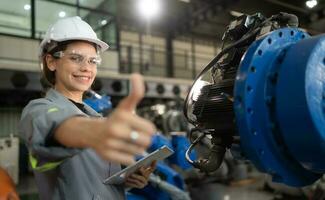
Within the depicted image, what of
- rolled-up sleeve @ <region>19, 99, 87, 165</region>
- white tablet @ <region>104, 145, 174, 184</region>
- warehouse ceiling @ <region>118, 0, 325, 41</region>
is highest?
warehouse ceiling @ <region>118, 0, 325, 41</region>

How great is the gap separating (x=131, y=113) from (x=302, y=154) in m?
0.63

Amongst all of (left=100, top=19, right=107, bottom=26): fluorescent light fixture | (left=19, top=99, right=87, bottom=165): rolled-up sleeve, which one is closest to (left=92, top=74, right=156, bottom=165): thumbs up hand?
(left=19, top=99, right=87, bottom=165): rolled-up sleeve

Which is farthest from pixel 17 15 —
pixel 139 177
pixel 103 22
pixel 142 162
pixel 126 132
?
pixel 126 132

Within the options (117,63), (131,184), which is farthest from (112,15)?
(131,184)

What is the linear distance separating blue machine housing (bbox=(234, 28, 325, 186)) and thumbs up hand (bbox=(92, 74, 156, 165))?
1.43 ft

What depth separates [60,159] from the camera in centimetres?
85

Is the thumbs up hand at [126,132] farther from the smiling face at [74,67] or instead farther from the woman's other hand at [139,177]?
the woman's other hand at [139,177]

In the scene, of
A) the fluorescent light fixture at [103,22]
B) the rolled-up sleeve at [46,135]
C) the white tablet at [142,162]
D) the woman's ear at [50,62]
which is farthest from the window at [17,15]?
the rolled-up sleeve at [46,135]

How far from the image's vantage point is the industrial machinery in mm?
922

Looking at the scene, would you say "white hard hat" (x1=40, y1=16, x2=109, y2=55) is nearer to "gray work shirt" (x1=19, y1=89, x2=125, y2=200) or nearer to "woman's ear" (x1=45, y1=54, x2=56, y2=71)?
"woman's ear" (x1=45, y1=54, x2=56, y2=71)

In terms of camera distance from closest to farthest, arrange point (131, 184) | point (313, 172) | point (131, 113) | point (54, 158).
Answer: point (131, 113) < point (54, 158) < point (313, 172) < point (131, 184)

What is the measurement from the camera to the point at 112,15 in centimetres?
898

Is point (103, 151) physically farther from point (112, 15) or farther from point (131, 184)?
point (112, 15)

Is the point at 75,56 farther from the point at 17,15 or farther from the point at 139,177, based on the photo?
the point at 17,15
